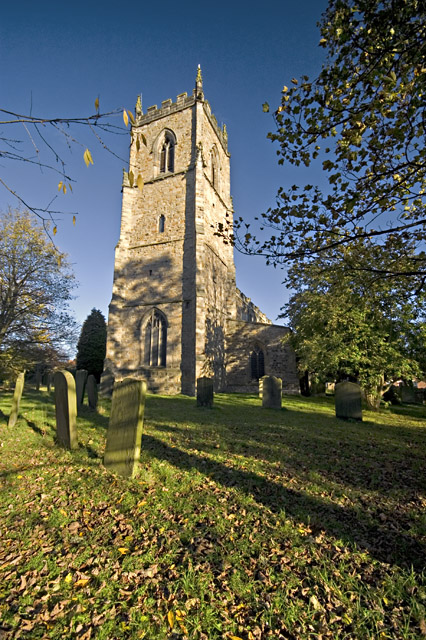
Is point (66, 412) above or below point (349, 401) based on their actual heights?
above

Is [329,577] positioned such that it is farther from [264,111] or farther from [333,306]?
[333,306]

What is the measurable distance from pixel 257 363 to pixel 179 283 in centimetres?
772

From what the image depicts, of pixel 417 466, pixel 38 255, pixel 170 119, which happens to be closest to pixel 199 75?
pixel 170 119

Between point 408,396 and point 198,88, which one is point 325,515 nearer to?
point 408,396

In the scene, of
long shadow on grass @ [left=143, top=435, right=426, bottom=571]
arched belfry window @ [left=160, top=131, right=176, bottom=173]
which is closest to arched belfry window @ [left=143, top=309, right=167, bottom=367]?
arched belfry window @ [left=160, top=131, right=176, bottom=173]

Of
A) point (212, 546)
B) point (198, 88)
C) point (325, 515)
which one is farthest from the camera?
point (198, 88)

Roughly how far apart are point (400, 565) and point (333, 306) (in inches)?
424

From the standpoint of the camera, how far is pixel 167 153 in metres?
20.9

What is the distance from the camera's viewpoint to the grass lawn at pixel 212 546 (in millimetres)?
1777

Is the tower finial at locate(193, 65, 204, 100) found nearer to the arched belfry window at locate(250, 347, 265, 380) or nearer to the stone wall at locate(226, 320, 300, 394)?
the stone wall at locate(226, 320, 300, 394)

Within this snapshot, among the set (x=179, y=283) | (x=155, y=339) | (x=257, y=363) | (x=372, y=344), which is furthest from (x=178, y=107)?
(x=372, y=344)

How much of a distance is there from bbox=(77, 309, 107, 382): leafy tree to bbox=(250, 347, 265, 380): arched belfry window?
14.2 m

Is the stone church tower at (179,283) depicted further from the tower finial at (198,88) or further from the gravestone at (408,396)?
the gravestone at (408,396)

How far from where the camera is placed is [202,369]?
1603cm
